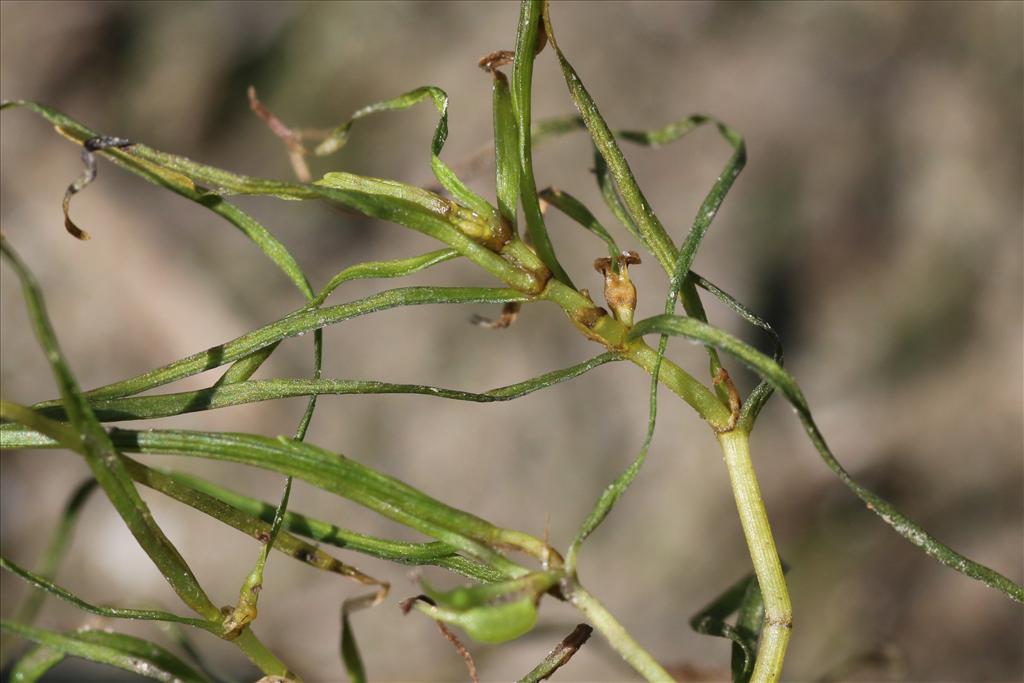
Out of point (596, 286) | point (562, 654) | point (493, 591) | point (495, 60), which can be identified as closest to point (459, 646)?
point (562, 654)

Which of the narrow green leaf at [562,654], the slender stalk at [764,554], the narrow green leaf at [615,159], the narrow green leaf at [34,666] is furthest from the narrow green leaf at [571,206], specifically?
the narrow green leaf at [34,666]

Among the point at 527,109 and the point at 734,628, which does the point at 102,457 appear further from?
the point at 734,628

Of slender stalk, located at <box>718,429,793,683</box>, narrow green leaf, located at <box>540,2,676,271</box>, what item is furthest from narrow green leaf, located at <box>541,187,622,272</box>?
slender stalk, located at <box>718,429,793,683</box>

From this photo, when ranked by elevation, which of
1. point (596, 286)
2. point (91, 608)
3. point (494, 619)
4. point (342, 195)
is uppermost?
point (596, 286)

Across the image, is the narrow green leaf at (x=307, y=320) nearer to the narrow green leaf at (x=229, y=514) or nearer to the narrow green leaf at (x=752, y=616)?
the narrow green leaf at (x=229, y=514)

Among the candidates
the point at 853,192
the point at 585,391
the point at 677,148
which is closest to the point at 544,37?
the point at 585,391

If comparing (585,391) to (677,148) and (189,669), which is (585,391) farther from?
(189,669)
